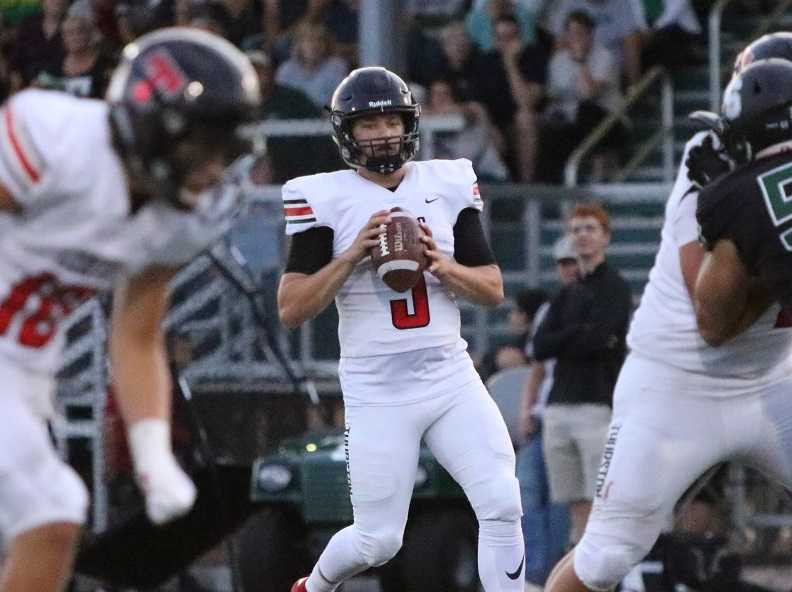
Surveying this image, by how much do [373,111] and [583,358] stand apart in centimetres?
250

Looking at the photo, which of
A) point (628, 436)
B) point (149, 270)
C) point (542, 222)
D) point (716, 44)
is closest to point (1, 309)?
point (149, 270)

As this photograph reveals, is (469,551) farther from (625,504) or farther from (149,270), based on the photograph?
(149,270)

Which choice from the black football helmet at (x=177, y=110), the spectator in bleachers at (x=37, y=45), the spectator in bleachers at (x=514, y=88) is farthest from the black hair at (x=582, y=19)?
the black football helmet at (x=177, y=110)

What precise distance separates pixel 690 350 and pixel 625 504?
51 cm

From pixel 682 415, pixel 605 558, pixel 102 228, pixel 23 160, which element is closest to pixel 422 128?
pixel 682 415

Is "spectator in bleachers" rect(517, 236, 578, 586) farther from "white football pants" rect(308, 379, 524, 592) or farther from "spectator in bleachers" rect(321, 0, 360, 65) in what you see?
"spectator in bleachers" rect(321, 0, 360, 65)

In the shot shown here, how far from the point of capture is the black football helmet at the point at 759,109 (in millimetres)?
5438

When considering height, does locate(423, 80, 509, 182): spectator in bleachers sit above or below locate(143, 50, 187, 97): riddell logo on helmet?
below

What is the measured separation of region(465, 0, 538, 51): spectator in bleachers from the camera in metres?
11.5

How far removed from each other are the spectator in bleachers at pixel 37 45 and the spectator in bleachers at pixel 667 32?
3.72 meters

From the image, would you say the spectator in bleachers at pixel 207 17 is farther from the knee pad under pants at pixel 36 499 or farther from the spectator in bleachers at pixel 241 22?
the knee pad under pants at pixel 36 499

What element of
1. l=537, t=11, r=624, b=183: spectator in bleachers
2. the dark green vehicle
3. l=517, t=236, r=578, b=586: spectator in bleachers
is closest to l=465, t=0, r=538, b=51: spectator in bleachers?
l=537, t=11, r=624, b=183: spectator in bleachers

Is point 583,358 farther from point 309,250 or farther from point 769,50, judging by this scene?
point 769,50

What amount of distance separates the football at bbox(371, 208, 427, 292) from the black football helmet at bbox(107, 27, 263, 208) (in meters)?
1.70
